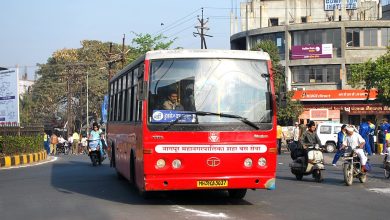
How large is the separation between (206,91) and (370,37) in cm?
5444

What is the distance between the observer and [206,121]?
10.4m

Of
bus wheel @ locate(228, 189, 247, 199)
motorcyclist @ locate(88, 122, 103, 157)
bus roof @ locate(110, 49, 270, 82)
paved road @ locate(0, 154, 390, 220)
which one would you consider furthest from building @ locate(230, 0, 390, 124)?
bus roof @ locate(110, 49, 270, 82)

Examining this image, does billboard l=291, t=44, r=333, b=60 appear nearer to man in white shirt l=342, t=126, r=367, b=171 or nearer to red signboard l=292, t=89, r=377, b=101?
red signboard l=292, t=89, r=377, b=101

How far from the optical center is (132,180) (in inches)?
491

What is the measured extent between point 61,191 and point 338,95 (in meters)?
49.1

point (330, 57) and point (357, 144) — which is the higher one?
point (330, 57)

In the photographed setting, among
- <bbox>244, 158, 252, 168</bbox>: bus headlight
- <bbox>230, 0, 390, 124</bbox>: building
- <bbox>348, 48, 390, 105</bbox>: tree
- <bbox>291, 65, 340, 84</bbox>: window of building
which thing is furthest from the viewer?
<bbox>291, 65, 340, 84</bbox>: window of building

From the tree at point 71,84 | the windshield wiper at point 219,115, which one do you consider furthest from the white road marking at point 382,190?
the tree at point 71,84

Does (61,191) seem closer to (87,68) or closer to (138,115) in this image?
(138,115)

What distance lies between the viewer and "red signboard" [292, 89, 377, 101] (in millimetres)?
58688

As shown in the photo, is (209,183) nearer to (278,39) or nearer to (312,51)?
(312,51)

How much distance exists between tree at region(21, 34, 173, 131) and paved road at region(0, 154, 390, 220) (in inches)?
2058

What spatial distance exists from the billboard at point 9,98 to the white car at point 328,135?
17.8 m

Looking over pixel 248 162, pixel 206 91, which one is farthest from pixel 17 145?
pixel 248 162
